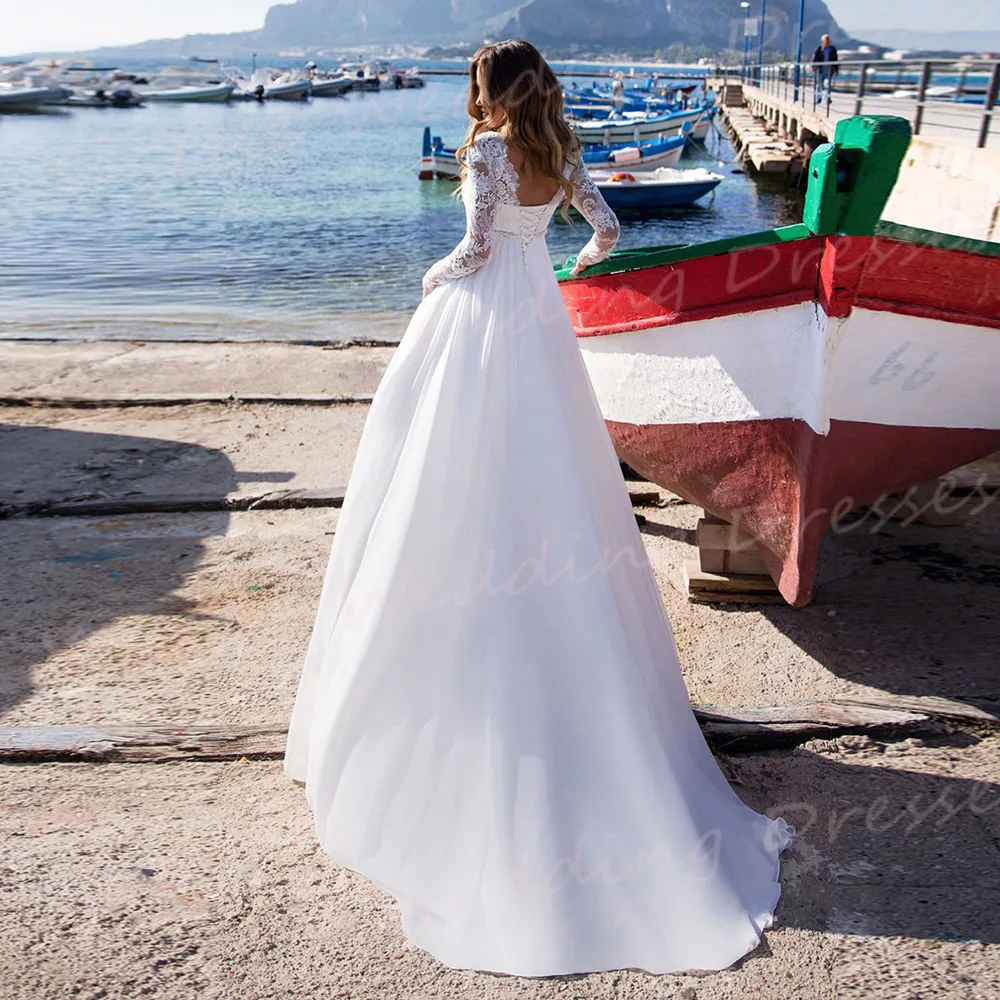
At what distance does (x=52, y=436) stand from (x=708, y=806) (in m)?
5.95

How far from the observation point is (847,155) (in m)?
3.31

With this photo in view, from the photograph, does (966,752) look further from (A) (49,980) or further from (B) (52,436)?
(B) (52,436)

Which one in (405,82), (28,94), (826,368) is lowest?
(405,82)

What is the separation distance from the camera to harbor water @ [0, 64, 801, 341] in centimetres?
1490

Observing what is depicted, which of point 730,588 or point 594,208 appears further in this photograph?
point 730,588

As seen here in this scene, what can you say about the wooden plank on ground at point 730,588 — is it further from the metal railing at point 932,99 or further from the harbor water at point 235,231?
the metal railing at point 932,99

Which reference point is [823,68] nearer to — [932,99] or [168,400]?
[932,99]

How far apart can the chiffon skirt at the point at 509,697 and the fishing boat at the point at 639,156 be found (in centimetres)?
2698

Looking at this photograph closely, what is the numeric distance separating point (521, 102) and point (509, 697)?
1.75 meters

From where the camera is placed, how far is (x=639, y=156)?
95.8 feet

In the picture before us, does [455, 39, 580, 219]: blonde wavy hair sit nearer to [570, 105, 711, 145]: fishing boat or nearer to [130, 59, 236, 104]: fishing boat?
[570, 105, 711, 145]: fishing boat

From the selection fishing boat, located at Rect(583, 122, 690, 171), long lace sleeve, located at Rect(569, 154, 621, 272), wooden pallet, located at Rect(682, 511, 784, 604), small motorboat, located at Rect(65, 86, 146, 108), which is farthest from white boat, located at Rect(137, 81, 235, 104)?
long lace sleeve, located at Rect(569, 154, 621, 272)

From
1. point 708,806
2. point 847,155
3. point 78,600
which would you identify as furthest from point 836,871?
point 78,600

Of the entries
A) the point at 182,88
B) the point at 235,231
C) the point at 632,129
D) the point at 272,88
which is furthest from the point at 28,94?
the point at 235,231
